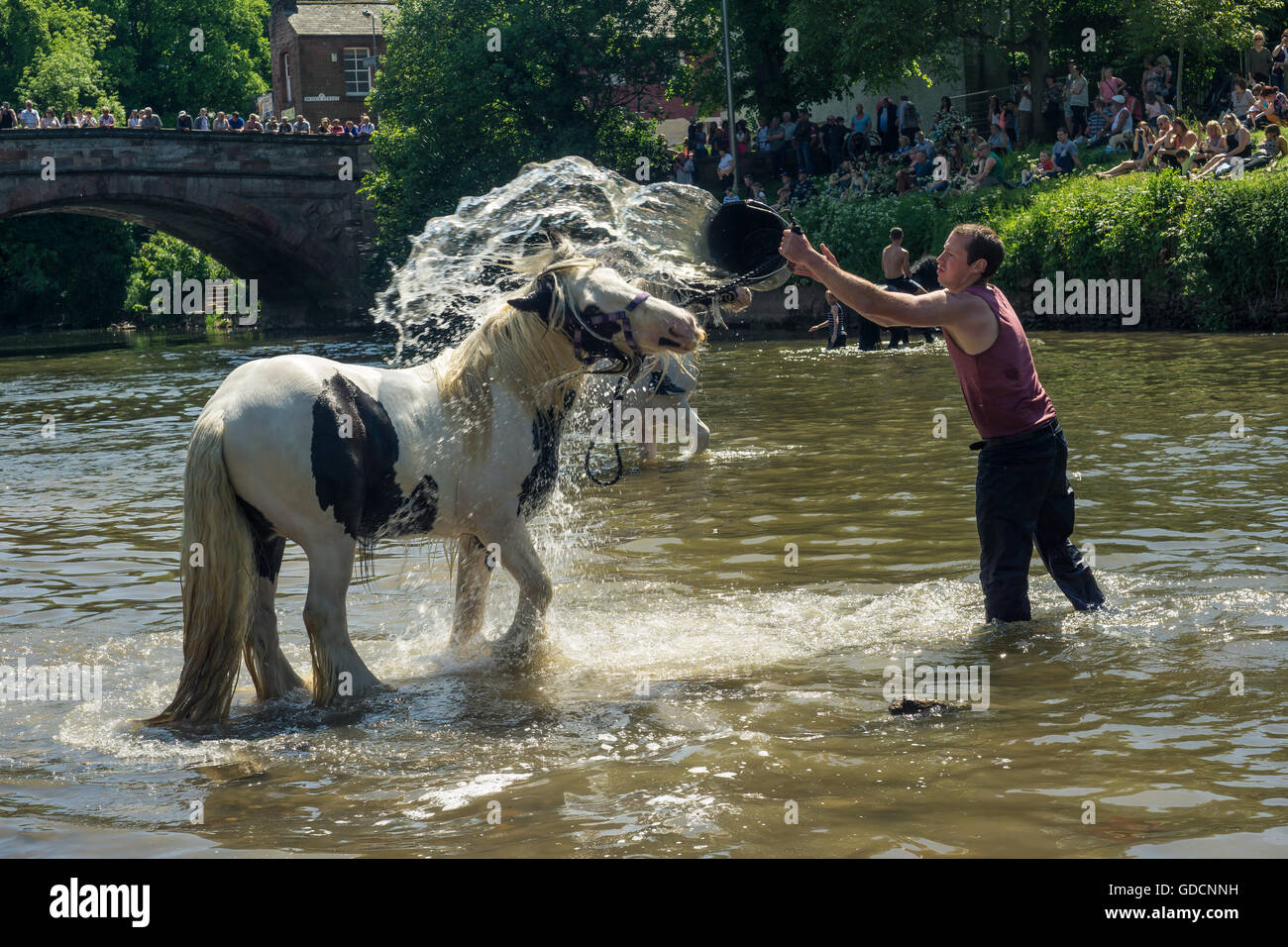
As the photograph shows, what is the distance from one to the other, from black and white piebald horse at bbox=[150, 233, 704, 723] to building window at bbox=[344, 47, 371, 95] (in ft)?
223

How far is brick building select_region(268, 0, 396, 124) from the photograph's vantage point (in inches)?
2749

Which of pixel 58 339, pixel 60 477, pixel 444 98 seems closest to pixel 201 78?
pixel 58 339

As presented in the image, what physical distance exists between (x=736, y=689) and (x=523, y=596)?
3.52 ft

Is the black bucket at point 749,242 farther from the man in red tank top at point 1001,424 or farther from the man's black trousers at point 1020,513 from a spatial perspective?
the man's black trousers at point 1020,513

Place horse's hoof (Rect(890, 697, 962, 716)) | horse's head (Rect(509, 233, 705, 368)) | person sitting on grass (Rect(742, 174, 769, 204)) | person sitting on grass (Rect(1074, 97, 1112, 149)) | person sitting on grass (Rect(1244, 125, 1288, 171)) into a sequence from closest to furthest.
→ horse's hoof (Rect(890, 697, 962, 716)) < horse's head (Rect(509, 233, 705, 368)) < person sitting on grass (Rect(1244, 125, 1288, 171)) < person sitting on grass (Rect(1074, 97, 1112, 149)) < person sitting on grass (Rect(742, 174, 769, 204))

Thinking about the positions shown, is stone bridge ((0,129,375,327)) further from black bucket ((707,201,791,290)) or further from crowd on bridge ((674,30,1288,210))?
black bucket ((707,201,791,290))

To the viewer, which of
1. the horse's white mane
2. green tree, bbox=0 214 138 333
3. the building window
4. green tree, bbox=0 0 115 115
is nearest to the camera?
the horse's white mane

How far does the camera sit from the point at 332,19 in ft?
233

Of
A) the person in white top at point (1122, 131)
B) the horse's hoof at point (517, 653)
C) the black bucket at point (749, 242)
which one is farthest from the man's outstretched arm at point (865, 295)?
the person in white top at point (1122, 131)

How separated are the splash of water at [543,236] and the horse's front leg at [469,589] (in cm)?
119

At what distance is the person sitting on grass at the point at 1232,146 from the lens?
2452 centimetres

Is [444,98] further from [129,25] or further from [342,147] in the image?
[129,25]

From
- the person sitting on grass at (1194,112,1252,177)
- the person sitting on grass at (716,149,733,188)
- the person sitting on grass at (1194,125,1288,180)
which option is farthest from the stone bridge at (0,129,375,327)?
the person sitting on grass at (1194,125,1288,180)
